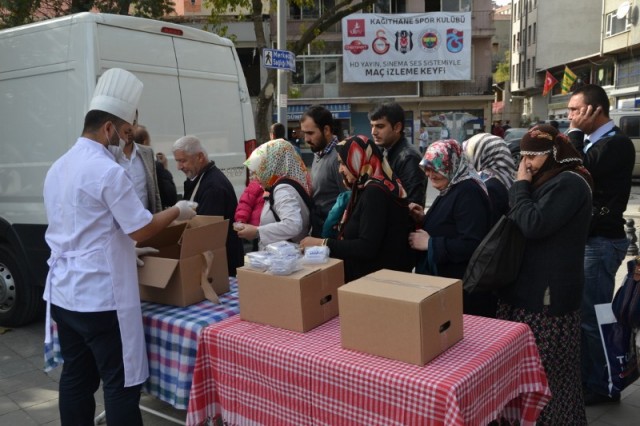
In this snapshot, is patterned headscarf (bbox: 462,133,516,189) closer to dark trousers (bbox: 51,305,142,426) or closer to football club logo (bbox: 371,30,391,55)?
dark trousers (bbox: 51,305,142,426)

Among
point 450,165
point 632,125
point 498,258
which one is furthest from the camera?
point 632,125

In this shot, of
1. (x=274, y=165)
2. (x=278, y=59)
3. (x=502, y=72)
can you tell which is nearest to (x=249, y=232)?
(x=274, y=165)

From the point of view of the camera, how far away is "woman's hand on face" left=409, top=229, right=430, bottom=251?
3039 millimetres

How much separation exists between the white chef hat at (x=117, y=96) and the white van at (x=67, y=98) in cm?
185

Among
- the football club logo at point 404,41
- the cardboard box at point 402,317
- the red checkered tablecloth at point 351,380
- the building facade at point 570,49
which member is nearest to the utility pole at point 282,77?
the red checkered tablecloth at point 351,380

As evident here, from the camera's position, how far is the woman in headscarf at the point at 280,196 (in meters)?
3.47

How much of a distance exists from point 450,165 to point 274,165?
1157 millimetres

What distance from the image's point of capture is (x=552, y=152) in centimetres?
271

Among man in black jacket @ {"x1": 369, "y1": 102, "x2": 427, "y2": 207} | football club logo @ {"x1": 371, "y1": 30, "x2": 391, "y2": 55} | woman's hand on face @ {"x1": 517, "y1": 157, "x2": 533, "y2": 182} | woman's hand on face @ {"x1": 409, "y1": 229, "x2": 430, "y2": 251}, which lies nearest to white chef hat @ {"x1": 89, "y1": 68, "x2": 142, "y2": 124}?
woman's hand on face @ {"x1": 409, "y1": 229, "x2": 430, "y2": 251}

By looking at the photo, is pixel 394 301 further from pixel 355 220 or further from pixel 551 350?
pixel 551 350

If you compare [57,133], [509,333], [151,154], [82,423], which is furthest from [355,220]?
[57,133]

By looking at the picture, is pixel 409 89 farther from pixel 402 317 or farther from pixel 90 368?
pixel 402 317

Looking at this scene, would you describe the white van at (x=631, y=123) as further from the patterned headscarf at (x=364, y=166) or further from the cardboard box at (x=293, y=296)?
the cardboard box at (x=293, y=296)

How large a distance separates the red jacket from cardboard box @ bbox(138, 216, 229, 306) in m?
0.84
